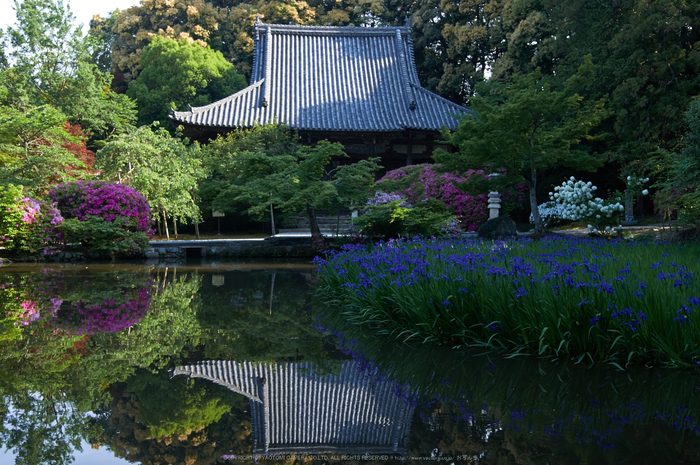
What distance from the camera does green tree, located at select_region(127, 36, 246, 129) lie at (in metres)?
24.9

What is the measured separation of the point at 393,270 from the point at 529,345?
4.62ft

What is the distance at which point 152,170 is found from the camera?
14.6 meters

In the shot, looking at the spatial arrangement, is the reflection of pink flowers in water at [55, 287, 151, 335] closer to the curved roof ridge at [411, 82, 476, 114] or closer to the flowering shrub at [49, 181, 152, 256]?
the flowering shrub at [49, 181, 152, 256]

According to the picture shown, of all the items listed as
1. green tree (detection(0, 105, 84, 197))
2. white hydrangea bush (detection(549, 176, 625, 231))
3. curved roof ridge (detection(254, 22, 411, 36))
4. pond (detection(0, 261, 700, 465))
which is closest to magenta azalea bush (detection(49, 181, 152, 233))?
green tree (detection(0, 105, 84, 197))

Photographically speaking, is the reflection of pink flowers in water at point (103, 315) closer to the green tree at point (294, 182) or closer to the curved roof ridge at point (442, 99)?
the green tree at point (294, 182)

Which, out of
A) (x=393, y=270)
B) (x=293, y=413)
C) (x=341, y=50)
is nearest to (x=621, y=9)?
(x=341, y=50)

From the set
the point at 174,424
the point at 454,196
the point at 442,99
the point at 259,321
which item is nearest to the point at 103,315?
the point at 259,321

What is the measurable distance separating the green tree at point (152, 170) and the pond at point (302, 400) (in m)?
9.24

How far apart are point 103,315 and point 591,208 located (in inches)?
405

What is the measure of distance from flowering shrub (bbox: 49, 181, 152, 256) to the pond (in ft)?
22.4

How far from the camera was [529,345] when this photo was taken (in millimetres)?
4074

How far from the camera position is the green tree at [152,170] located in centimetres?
1414

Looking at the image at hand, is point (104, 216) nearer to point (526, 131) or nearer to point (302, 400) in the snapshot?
point (526, 131)

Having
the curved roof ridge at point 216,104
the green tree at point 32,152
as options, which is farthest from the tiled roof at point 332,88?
the green tree at point 32,152
